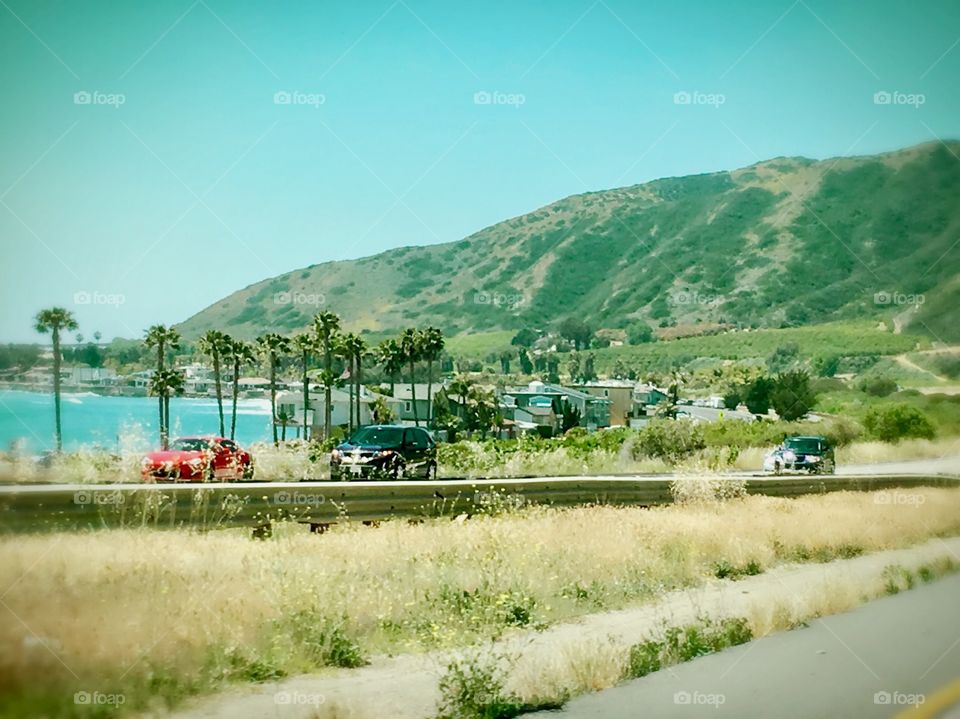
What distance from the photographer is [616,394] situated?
344 ft

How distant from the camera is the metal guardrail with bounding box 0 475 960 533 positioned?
10.7 metres

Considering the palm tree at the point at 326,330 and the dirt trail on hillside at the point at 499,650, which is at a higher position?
the palm tree at the point at 326,330

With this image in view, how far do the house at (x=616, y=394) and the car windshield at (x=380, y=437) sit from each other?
72649 mm

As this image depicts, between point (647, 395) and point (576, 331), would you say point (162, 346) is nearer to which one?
point (576, 331)

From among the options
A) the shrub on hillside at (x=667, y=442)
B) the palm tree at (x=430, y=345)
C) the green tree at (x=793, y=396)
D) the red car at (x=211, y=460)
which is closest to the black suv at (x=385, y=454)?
the red car at (x=211, y=460)

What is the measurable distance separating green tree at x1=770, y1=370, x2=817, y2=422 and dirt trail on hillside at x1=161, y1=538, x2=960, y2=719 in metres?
44.8

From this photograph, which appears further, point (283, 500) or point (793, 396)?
point (793, 396)

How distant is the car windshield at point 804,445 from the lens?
3919 cm

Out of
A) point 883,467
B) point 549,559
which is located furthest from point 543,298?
point 549,559

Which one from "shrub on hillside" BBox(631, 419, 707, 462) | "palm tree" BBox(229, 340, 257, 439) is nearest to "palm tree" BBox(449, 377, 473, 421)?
"palm tree" BBox(229, 340, 257, 439)

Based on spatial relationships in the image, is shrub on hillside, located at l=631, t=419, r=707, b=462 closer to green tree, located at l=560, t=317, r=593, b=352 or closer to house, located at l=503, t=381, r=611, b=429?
green tree, located at l=560, t=317, r=593, b=352

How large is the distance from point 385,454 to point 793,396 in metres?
38.8

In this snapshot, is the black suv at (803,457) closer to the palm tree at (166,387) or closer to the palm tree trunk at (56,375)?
the palm tree at (166,387)

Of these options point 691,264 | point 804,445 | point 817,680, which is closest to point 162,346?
point 817,680
